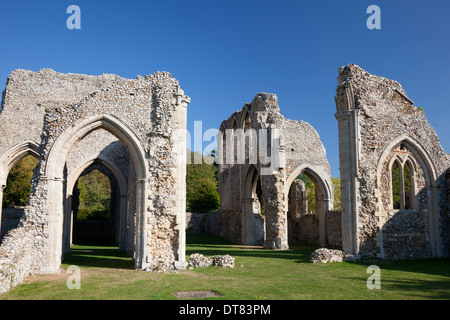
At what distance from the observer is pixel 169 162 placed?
37.0 ft

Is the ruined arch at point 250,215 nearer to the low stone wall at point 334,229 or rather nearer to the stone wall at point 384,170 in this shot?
the low stone wall at point 334,229

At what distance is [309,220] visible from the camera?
22781mm

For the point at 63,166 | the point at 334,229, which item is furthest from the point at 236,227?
the point at 63,166

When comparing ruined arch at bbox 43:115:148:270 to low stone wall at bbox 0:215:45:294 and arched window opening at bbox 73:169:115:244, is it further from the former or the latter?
arched window opening at bbox 73:169:115:244

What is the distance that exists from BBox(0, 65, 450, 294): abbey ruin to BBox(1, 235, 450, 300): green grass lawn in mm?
859

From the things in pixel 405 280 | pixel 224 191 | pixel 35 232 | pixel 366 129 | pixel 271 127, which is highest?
pixel 271 127

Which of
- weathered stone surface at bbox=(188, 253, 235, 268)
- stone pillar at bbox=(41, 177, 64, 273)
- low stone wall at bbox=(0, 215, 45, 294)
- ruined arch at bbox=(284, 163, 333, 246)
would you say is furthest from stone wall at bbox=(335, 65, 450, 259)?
low stone wall at bbox=(0, 215, 45, 294)

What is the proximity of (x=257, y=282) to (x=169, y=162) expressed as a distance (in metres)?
4.43

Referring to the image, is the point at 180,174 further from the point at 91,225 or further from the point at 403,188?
the point at 91,225

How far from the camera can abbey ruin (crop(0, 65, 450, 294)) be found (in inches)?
422

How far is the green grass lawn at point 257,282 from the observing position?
7301 mm
